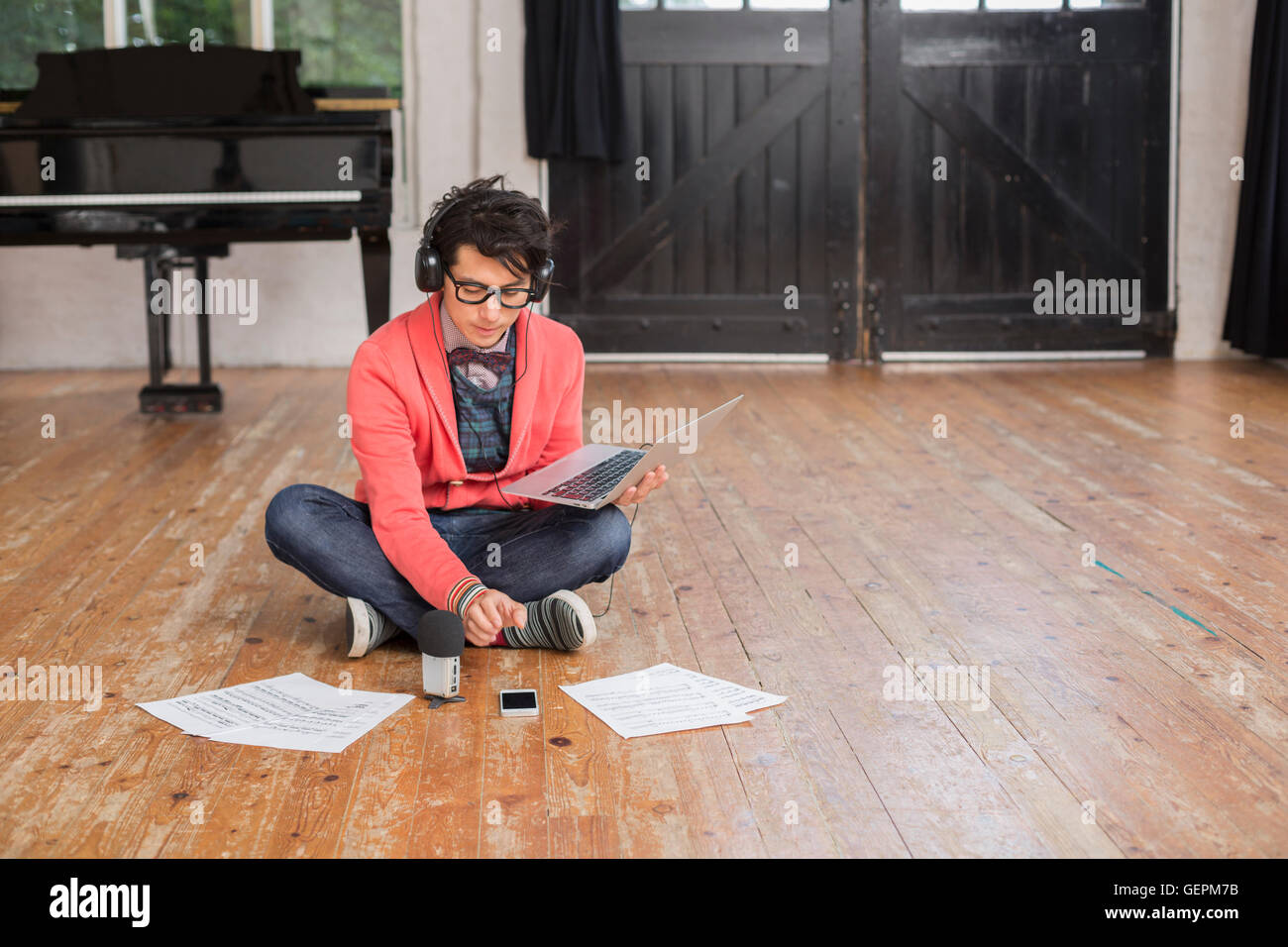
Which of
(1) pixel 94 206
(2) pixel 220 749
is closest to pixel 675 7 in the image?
(1) pixel 94 206

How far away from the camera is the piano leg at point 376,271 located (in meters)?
3.75

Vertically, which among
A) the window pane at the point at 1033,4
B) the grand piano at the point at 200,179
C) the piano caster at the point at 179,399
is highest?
the window pane at the point at 1033,4

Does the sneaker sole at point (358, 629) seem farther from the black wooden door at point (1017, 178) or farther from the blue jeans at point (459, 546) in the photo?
the black wooden door at point (1017, 178)

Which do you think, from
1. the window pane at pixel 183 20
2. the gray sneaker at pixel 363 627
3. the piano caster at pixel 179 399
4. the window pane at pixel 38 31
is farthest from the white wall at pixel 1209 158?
the gray sneaker at pixel 363 627

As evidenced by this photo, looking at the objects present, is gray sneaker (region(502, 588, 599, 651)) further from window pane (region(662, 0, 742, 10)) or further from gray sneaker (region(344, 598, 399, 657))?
window pane (region(662, 0, 742, 10))

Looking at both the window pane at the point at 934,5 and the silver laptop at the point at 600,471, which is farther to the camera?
the window pane at the point at 934,5

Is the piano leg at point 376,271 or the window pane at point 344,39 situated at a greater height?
the window pane at point 344,39

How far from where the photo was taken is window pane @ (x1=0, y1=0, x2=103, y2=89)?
200 inches

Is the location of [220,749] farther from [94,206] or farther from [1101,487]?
[94,206]

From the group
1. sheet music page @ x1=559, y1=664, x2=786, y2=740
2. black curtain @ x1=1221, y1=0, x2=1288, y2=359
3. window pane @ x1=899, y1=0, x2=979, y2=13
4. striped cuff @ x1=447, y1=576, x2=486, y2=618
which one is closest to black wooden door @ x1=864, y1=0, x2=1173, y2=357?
window pane @ x1=899, y1=0, x2=979, y2=13

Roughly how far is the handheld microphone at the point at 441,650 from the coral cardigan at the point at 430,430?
78 millimetres

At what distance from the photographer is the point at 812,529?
113 inches

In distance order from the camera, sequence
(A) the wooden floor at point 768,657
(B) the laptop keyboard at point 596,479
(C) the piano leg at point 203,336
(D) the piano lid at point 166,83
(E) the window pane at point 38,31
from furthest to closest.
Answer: (E) the window pane at point 38,31, (C) the piano leg at point 203,336, (D) the piano lid at point 166,83, (B) the laptop keyboard at point 596,479, (A) the wooden floor at point 768,657

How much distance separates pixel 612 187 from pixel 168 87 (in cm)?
187
